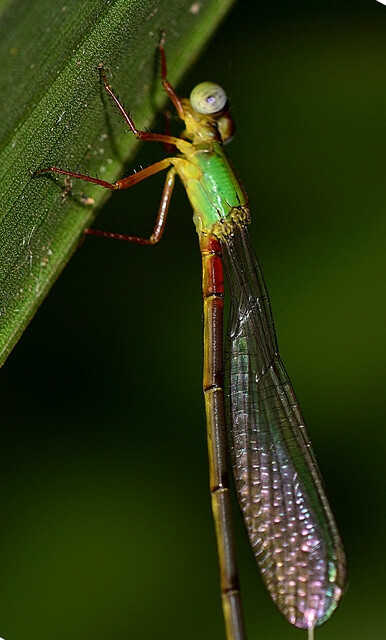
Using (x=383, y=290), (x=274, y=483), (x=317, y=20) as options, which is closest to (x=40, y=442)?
(x=274, y=483)

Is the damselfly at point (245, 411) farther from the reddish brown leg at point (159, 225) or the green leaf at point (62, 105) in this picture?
the green leaf at point (62, 105)

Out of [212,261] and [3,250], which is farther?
[212,261]

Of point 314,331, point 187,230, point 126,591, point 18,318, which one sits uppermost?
point 187,230

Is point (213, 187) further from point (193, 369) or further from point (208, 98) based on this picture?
point (193, 369)

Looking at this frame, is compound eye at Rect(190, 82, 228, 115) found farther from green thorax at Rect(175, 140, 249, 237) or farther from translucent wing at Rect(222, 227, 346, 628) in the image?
translucent wing at Rect(222, 227, 346, 628)

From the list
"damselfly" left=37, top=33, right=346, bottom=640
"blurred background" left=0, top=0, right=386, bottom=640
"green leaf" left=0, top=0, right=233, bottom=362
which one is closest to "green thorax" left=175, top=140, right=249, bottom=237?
"damselfly" left=37, top=33, right=346, bottom=640

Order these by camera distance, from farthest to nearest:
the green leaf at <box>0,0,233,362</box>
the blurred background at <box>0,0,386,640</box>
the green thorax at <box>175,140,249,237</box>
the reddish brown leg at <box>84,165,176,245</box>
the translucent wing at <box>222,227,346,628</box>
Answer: the green thorax at <box>175,140,249,237</box>
the reddish brown leg at <box>84,165,176,245</box>
the blurred background at <box>0,0,386,640</box>
the translucent wing at <box>222,227,346,628</box>
the green leaf at <box>0,0,233,362</box>

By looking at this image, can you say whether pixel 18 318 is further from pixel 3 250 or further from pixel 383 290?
pixel 383 290

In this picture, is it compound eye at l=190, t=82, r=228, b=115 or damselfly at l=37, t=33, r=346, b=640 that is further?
compound eye at l=190, t=82, r=228, b=115
